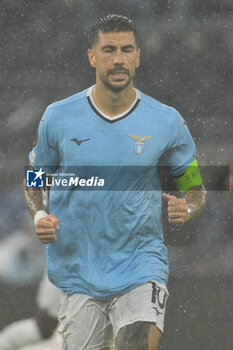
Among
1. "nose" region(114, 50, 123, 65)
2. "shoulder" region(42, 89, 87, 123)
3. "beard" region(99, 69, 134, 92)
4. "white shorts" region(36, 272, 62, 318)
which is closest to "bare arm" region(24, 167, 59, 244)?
"shoulder" region(42, 89, 87, 123)

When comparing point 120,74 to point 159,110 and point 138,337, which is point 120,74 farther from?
point 138,337

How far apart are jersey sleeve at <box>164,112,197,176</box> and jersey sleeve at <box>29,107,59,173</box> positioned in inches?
22.5

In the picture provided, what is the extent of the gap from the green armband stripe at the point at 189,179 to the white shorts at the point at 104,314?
2.06ft

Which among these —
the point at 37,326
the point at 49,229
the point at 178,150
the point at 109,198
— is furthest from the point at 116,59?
the point at 37,326

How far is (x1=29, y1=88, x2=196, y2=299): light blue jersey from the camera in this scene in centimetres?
421

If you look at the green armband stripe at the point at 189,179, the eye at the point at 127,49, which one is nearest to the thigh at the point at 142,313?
the green armband stripe at the point at 189,179

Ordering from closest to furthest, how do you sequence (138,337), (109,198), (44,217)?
(138,337)
(44,217)
(109,198)

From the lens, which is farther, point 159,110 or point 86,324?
point 159,110

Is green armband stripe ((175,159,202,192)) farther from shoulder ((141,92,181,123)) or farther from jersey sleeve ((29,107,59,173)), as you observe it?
jersey sleeve ((29,107,59,173))

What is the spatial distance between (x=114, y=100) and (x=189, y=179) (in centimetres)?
55

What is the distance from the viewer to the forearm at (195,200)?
4.32m

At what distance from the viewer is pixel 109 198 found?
4.27 m

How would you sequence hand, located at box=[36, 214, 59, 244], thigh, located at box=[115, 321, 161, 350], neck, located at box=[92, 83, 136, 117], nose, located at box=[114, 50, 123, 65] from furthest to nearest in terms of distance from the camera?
neck, located at box=[92, 83, 136, 117], nose, located at box=[114, 50, 123, 65], hand, located at box=[36, 214, 59, 244], thigh, located at box=[115, 321, 161, 350]

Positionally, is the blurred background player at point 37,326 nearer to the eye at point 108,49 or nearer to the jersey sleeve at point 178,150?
the jersey sleeve at point 178,150
